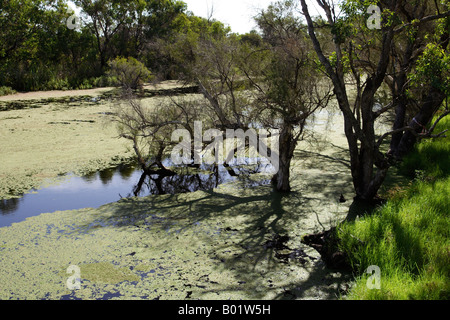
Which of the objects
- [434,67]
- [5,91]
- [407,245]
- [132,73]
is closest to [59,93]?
[5,91]

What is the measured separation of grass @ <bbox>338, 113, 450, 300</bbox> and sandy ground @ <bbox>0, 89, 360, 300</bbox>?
307 mm

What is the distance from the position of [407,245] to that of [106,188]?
491 centimetres

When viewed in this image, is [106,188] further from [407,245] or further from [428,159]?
[428,159]

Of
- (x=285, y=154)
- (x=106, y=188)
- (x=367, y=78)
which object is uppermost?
(x=367, y=78)

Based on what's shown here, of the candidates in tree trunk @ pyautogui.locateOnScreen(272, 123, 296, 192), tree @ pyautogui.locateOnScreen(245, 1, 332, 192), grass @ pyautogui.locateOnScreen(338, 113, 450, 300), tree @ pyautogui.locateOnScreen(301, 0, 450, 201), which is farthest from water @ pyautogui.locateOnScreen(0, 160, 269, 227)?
grass @ pyautogui.locateOnScreen(338, 113, 450, 300)

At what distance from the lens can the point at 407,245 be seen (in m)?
3.90

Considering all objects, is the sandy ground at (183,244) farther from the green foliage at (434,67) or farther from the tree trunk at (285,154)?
the green foliage at (434,67)

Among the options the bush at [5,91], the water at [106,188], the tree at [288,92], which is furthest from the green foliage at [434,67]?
the bush at [5,91]

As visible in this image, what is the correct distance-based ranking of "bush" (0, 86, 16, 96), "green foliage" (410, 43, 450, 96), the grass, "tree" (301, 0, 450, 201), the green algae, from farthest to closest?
"bush" (0, 86, 16, 96) → "tree" (301, 0, 450, 201) → "green foliage" (410, 43, 450, 96) → the green algae → the grass

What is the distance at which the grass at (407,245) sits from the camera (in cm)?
318

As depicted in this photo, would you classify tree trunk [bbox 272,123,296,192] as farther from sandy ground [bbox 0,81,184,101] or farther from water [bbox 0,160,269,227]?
sandy ground [bbox 0,81,184,101]

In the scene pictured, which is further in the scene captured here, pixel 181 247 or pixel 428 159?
pixel 428 159

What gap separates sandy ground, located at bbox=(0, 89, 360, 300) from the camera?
12.6ft
